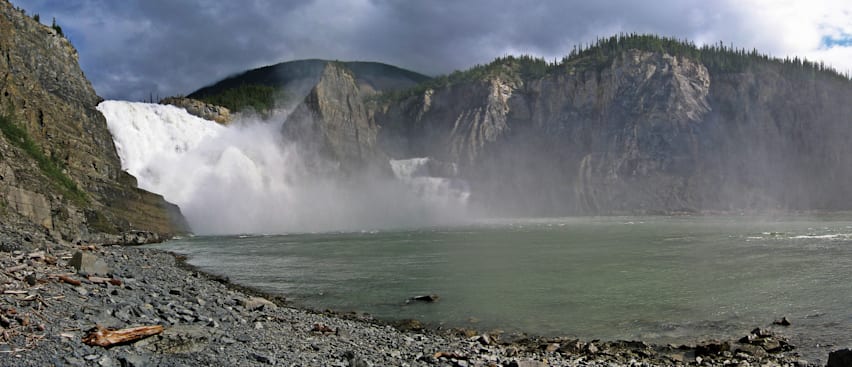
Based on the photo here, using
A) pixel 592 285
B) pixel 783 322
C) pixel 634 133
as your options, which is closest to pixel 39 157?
pixel 592 285

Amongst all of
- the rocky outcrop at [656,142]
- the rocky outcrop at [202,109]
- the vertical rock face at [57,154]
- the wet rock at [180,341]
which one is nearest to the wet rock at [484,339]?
the wet rock at [180,341]

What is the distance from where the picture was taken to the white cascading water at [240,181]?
238 feet

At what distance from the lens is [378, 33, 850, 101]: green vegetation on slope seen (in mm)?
127375

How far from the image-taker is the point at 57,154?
43.8 metres

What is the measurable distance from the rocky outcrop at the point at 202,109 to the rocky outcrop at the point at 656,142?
55.6m

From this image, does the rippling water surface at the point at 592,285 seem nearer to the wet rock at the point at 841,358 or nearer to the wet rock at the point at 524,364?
the wet rock at the point at 841,358

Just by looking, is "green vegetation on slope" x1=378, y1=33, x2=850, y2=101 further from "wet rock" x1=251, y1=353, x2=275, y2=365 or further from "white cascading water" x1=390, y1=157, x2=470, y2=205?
"wet rock" x1=251, y1=353, x2=275, y2=365

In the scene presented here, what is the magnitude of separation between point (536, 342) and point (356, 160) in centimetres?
9636

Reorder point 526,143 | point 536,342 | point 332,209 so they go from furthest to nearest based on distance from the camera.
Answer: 1. point 526,143
2. point 332,209
3. point 536,342

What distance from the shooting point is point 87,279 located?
12570 millimetres

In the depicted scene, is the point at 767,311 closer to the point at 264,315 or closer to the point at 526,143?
the point at 264,315

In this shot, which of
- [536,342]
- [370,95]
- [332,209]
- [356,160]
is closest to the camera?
[536,342]

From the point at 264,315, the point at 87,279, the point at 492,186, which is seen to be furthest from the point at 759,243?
the point at 492,186

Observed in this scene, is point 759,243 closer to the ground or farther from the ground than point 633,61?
closer to the ground
